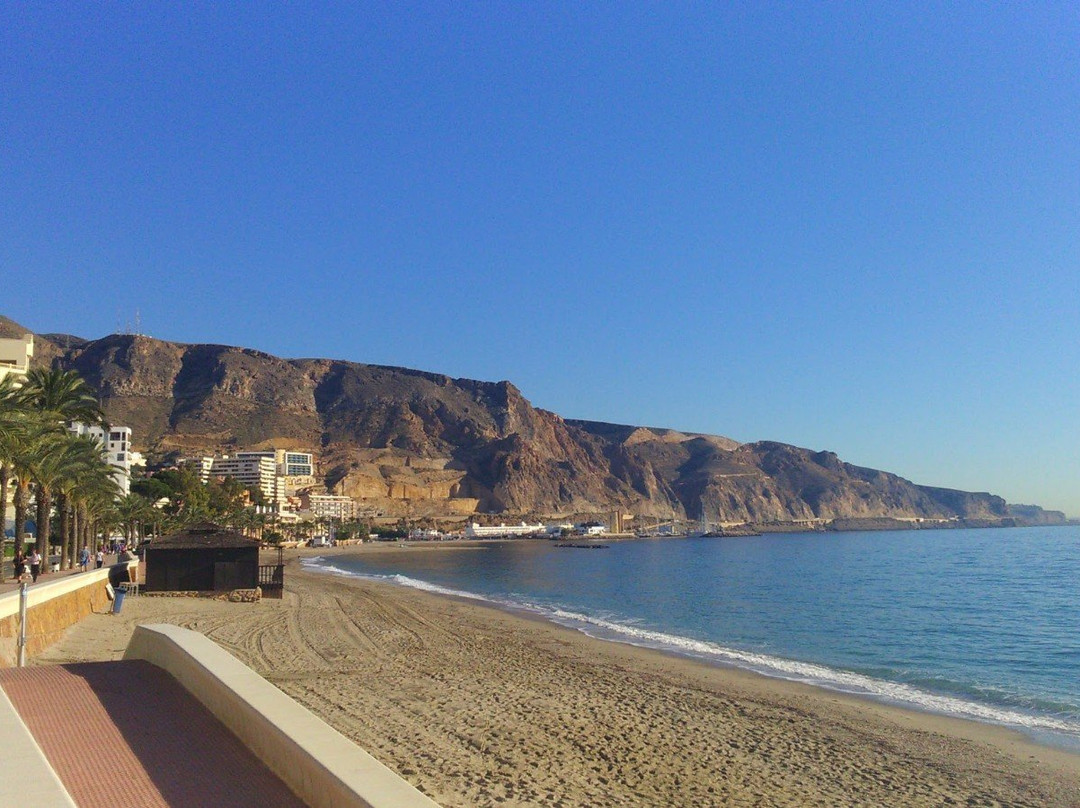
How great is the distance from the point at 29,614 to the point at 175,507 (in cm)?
7037

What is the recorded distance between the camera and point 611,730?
12.5 metres

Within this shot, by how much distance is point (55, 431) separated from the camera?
27.6 m

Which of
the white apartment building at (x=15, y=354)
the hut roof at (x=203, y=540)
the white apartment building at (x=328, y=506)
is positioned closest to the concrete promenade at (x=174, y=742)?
the hut roof at (x=203, y=540)

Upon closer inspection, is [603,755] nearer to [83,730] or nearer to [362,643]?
[83,730]

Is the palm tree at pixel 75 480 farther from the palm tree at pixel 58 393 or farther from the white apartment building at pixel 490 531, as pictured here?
the white apartment building at pixel 490 531

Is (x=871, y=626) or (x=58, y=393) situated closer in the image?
(x=871, y=626)

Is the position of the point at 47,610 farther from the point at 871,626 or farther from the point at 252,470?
the point at 252,470

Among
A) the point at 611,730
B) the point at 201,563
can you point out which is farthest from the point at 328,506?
the point at 611,730

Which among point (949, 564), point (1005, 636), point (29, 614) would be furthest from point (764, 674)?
point (949, 564)

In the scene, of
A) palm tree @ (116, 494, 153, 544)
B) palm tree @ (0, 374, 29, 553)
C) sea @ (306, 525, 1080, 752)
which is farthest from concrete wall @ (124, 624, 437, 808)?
palm tree @ (116, 494, 153, 544)

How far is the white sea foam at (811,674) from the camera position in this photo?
16.3 meters

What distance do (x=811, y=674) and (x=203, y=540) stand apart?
20864 millimetres

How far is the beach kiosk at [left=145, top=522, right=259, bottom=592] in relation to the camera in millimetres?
30125

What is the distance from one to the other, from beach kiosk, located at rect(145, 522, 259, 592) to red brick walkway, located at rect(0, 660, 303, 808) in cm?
2182
